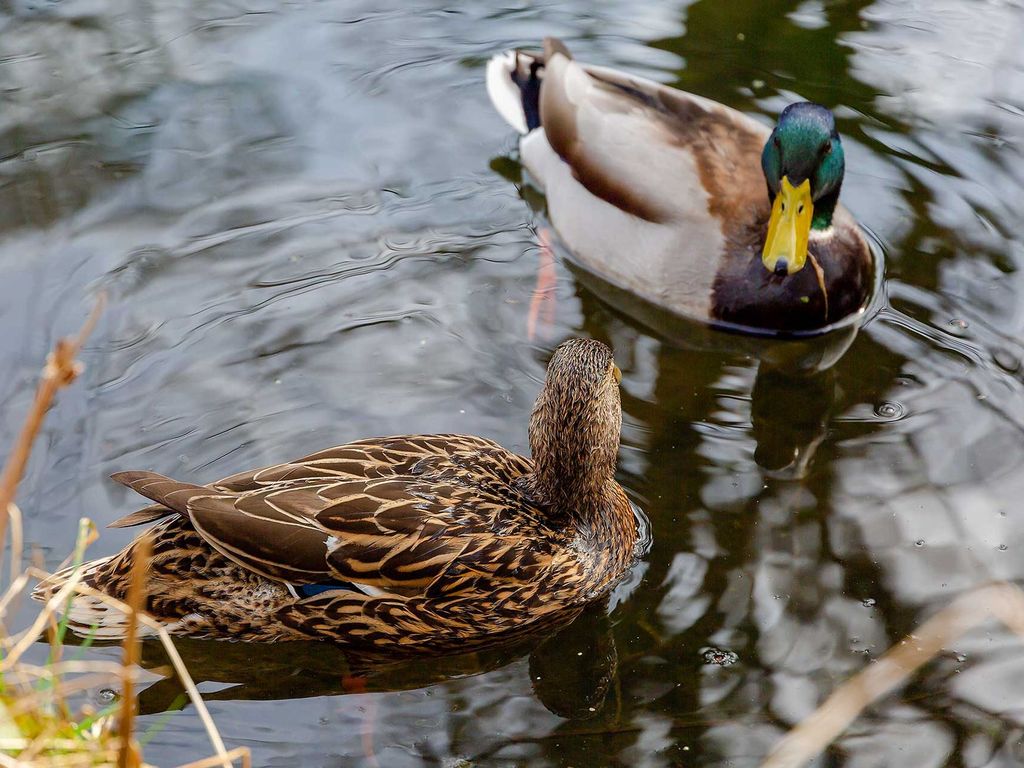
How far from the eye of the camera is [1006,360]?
550 centimetres

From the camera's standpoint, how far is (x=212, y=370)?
5.51 meters

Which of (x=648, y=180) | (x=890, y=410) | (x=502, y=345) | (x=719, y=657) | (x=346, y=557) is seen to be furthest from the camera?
(x=648, y=180)

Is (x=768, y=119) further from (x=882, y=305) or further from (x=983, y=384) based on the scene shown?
(x=983, y=384)

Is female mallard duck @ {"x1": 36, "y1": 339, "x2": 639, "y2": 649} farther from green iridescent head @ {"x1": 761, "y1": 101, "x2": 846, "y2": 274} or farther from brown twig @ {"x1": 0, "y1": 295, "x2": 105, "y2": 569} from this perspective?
green iridescent head @ {"x1": 761, "y1": 101, "x2": 846, "y2": 274}

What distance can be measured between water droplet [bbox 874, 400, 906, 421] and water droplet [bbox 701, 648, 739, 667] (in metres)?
1.54

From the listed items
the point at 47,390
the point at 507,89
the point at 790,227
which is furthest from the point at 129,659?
the point at 507,89

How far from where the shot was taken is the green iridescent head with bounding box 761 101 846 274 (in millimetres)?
5742

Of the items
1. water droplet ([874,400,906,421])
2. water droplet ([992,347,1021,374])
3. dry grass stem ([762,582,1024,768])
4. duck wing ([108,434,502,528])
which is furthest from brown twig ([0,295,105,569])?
water droplet ([992,347,1021,374])

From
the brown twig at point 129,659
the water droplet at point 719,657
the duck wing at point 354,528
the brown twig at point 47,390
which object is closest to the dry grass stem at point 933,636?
the water droplet at point 719,657

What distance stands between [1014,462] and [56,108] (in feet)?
17.5

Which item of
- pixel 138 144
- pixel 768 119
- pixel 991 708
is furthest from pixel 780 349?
pixel 138 144

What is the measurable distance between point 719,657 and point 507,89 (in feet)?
13.0

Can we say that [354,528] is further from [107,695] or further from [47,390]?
[47,390]

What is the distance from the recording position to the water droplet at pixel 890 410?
533cm
